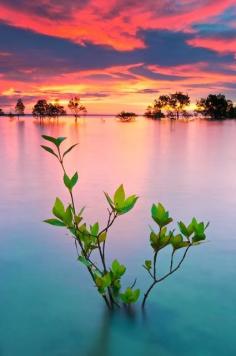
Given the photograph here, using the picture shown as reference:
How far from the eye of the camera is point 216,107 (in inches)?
1935

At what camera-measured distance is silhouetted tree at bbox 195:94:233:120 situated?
161ft

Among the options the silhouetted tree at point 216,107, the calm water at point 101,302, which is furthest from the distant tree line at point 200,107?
the calm water at point 101,302

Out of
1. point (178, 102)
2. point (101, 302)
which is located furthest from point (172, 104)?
point (101, 302)

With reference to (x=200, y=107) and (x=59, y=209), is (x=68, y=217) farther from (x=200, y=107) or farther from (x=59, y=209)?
(x=200, y=107)

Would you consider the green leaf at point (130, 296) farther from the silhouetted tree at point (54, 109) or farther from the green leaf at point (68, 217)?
the silhouetted tree at point (54, 109)

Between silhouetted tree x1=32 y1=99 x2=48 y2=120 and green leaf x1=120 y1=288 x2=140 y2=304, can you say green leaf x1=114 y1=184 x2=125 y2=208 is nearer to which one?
green leaf x1=120 y1=288 x2=140 y2=304

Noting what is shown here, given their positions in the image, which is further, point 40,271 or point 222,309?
point 40,271

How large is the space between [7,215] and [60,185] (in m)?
1.45

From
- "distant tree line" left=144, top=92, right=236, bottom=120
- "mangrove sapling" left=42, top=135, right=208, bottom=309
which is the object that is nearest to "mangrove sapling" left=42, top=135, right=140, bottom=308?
"mangrove sapling" left=42, top=135, right=208, bottom=309

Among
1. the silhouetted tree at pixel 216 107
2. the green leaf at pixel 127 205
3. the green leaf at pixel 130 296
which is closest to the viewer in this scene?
the green leaf at pixel 127 205

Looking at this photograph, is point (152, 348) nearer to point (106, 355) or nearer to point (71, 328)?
point (106, 355)

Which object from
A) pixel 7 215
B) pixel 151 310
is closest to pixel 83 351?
pixel 151 310

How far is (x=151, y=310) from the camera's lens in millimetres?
1627

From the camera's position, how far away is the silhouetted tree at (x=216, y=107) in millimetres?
49094
